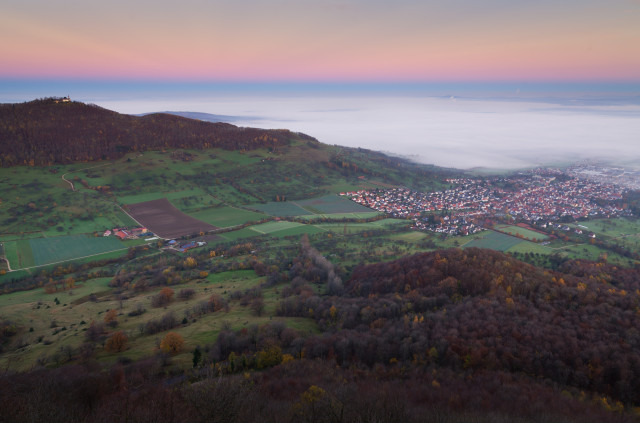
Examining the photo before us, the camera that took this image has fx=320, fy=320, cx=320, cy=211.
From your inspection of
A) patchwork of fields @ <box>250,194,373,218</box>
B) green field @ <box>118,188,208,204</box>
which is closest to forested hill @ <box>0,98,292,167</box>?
green field @ <box>118,188,208,204</box>

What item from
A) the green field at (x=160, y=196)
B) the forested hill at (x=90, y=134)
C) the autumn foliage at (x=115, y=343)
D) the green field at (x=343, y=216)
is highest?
the forested hill at (x=90, y=134)

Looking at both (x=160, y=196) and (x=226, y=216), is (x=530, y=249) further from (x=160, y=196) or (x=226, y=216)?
(x=160, y=196)

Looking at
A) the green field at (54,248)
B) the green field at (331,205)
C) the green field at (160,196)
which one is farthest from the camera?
the green field at (331,205)

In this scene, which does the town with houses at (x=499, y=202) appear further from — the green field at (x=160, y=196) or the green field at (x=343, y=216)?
the green field at (x=160, y=196)

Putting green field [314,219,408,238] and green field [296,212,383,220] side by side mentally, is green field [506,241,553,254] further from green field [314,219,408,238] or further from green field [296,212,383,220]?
green field [296,212,383,220]

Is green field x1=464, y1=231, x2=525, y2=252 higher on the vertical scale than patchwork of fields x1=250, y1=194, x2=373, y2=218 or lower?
lower

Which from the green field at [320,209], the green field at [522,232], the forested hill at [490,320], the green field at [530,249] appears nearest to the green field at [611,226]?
the green field at [522,232]

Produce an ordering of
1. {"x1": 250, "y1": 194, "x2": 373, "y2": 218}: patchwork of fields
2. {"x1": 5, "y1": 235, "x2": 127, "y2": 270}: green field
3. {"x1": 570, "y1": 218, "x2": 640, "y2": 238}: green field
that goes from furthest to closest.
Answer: {"x1": 250, "y1": 194, "x2": 373, "y2": 218}: patchwork of fields, {"x1": 570, "y1": 218, "x2": 640, "y2": 238}: green field, {"x1": 5, "y1": 235, "x2": 127, "y2": 270}: green field

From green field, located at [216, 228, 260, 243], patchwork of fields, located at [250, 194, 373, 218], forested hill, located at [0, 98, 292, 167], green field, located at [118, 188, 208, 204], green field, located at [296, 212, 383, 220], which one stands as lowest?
green field, located at [216, 228, 260, 243]
